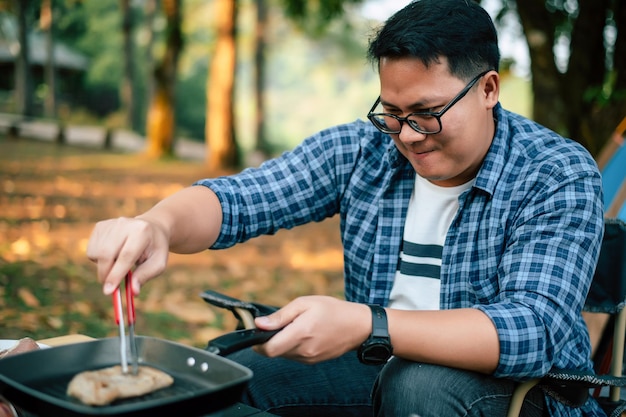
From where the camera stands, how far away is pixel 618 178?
366 cm

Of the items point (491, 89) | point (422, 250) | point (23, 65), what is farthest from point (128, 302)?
point (23, 65)

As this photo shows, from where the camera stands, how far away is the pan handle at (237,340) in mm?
1629

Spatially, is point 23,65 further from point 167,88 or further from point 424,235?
point 424,235

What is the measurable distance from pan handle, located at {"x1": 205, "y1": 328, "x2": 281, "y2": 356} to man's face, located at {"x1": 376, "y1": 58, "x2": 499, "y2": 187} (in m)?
0.73

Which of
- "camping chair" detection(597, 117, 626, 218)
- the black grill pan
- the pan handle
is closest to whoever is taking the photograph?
the black grill pan

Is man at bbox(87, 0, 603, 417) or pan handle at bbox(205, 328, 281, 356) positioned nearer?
pan handle at bbox(205, 328, 281, 356)

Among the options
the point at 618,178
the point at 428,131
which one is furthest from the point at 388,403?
the point at 618,178

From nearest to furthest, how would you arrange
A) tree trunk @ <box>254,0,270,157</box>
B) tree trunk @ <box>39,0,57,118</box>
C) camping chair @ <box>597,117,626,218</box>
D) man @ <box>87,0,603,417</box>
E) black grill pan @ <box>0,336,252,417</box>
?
1. black grill pan @ <box>0,336,252,417</box>
2. man @ <box>87,0,603,417</box>
3. camping chair @ <box>597,117,626,218</box>
4. tree trunk @ <box>254,0,270,157</box>
5. tree trunk @ <box>39,0,57,118</box>

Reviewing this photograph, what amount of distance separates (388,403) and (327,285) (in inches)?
208

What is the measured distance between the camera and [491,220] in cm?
218

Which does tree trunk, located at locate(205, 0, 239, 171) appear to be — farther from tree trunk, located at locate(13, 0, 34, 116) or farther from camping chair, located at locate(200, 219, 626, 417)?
camping chair, located at locate(200, 219, 626, 417)

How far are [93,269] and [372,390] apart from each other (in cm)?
526

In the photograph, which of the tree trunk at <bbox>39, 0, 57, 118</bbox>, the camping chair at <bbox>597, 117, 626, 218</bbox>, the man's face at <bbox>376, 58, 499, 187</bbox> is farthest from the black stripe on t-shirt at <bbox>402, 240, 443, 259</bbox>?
the tree trunk at <bbox>39, 0, 57, 118</bbox>

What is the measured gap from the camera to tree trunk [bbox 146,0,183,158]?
56.4 ft
